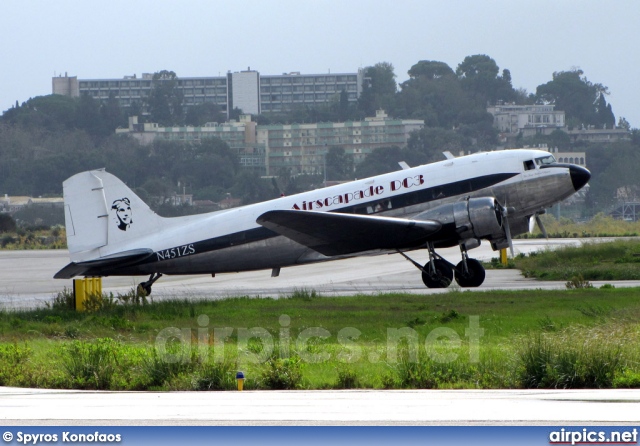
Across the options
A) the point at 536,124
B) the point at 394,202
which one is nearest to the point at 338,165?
the point at 536,124

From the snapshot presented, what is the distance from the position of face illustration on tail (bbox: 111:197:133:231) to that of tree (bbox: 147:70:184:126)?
152482mm

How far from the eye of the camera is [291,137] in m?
159

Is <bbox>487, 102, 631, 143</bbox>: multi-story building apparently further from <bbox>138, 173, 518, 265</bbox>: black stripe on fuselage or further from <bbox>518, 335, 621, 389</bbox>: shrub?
<bbox>518, 335, 621, 389</bbox>: shrub

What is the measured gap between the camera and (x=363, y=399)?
11164 millimetres

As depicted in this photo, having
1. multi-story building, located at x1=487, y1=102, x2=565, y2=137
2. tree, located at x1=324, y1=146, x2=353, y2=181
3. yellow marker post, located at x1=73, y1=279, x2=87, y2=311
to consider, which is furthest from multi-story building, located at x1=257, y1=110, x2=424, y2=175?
yellow marker post, located at x1=73, y1=279, x2=87, y2=311

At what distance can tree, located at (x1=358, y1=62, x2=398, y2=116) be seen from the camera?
186250 mm

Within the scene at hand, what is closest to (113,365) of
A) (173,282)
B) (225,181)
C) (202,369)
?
(202,369)

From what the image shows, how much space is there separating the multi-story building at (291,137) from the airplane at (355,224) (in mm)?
117110

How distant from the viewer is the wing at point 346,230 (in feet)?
81.4

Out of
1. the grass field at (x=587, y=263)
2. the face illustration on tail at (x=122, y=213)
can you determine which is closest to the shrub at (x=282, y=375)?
the face illustration on tail at (x=122, y=213)

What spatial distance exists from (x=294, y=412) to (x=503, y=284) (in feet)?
65.7

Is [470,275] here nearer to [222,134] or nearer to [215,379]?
[215,379]

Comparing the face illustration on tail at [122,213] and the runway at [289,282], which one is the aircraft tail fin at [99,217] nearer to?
the face illustration on tail at [122,213]

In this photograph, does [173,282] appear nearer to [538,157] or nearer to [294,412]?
[538,157]
